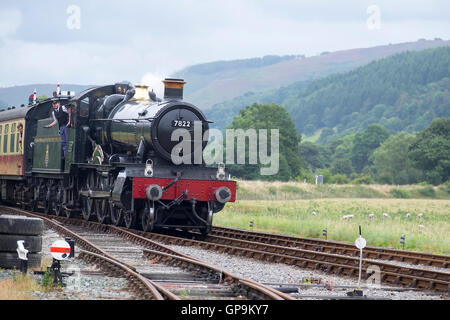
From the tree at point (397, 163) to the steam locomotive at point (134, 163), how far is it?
78016 millimetres

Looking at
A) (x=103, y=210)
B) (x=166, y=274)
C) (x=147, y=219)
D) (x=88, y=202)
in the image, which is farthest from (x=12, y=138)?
(x=166, y=274)

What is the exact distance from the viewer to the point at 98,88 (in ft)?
69.4

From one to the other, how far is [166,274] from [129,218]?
317 inches

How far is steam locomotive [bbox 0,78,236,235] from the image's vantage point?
18.0m

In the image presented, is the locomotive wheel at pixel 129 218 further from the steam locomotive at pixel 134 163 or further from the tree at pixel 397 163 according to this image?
the tree at pixel 397 163

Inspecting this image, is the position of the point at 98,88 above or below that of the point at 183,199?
above

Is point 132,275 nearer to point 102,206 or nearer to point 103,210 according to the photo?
point 103,210

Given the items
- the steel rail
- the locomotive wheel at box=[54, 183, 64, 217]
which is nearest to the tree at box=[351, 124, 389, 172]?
the locomotive wheel at box=[54, 183, 64, 217]

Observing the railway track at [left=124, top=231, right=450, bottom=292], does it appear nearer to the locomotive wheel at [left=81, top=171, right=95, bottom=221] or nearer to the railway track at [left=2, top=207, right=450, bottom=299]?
the railway track at [left=2, top=207, right=450, bottom=299]

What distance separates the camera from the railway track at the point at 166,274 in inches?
370

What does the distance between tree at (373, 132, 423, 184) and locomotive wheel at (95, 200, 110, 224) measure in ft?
258

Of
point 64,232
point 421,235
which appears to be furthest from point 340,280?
point 421,235
